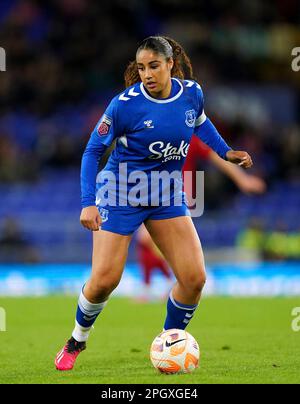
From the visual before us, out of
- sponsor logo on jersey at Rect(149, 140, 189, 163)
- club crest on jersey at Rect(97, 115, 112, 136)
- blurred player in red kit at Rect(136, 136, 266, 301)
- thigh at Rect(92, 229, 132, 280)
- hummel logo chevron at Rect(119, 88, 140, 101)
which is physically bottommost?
blurred player in red kit at Rect(136, 136, 266, 301)

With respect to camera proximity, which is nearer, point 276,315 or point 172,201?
point 172,201

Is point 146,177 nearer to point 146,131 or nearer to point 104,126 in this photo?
point 146,131

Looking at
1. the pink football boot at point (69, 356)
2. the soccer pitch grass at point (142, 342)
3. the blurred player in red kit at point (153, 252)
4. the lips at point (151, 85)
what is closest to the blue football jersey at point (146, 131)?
the lips at point (151, 85)

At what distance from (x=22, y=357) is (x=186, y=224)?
78.0 inches

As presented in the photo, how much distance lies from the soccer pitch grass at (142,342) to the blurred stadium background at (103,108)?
1.82 metres

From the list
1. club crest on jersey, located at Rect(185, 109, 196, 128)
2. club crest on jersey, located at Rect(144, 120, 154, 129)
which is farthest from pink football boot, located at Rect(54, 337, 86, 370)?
club crest on jersey, located at Rect(185, 109, 196, 128)

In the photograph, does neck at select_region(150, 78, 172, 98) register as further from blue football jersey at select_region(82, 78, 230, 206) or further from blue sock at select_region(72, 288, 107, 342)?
blue sock at select_region(72, 288, 107, 342)

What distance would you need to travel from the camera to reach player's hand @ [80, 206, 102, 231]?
22.0 feet

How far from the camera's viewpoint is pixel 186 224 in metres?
7.21

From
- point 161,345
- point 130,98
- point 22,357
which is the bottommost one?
point 22,357

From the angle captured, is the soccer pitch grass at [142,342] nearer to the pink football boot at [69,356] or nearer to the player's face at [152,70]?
the pink football boot at [69,356]

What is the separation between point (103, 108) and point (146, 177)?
1557 cm
